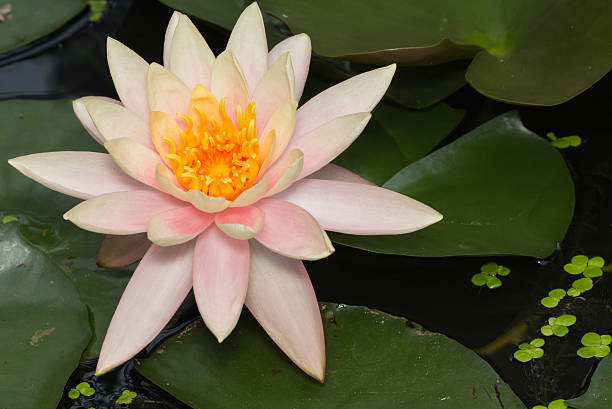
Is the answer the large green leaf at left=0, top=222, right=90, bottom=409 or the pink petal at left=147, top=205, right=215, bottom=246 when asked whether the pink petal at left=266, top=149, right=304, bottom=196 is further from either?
the large green leaf at left=0, top=222, right=90, bottom=409

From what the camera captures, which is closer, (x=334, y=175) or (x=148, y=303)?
(x=148, y=303)

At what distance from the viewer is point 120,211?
126 cm

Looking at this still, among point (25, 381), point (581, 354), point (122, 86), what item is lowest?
point (581, 354)

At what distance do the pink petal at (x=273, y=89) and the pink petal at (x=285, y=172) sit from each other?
5.2 inches

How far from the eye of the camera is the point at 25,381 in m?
1.34

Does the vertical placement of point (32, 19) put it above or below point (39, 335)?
above

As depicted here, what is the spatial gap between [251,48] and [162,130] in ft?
1.05

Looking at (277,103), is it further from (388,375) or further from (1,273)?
(1,273)

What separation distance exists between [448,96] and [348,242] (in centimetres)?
83

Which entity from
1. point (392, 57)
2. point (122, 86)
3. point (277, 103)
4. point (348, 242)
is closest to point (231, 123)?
point (277, 103)

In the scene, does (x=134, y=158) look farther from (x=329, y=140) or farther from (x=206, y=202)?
(x=329, y=140)

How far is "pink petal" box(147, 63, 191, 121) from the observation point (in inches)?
53.8

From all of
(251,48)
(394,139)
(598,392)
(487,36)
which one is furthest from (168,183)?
(487,36)

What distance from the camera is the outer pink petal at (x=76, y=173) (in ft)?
4.31
